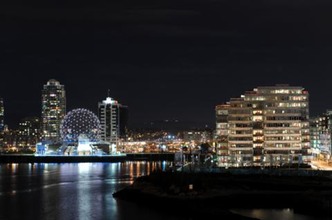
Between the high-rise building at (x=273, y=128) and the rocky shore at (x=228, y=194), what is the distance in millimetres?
22014

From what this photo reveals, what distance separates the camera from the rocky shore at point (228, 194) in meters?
63.0

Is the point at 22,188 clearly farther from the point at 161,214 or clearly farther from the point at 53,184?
the point at 161,214

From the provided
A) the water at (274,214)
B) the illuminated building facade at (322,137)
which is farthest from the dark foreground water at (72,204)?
the illuminated building facade at (322,137)

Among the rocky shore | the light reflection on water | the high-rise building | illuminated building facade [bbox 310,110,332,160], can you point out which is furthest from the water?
illuminated building facade [bbox 310,110,332,160]

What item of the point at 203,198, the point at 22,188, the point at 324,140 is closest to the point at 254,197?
the point at 203,198

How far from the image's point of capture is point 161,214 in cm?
6228

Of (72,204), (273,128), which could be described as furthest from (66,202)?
(273,128)

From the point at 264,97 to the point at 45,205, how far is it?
153 feet

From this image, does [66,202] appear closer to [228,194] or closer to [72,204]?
[72,204]

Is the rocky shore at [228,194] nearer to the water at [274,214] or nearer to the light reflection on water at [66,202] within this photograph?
the water at [274,214]

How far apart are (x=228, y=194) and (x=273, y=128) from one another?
38.9 m

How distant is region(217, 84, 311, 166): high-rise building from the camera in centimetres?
10781

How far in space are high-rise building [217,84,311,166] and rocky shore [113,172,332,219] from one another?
2201 cm

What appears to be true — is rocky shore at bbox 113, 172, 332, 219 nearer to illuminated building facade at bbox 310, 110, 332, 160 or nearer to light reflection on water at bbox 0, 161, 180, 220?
light reflection on water at bbox 0, 161, 180, 220
